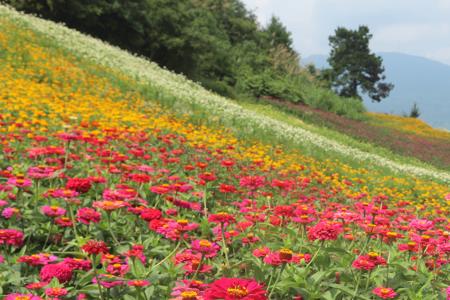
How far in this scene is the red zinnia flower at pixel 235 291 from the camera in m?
1.17

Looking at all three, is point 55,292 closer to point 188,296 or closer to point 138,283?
point 138,283

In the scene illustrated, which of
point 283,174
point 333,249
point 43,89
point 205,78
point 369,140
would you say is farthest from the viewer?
point 205,78

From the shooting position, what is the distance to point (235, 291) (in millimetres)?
1187

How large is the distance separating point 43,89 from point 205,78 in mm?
16076

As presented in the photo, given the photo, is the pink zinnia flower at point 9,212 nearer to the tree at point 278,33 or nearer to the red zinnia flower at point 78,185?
the red zinnia flower at point 78,185

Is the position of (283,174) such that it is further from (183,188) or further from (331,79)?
(331,79)

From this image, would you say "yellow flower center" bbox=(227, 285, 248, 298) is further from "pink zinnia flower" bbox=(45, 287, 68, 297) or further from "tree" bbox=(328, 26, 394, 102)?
"tree" bbox=(328, 26, 394, 102)

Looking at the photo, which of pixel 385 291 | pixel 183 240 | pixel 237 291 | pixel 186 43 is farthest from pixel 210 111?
pixel 186 43

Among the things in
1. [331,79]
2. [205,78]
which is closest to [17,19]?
[205,78]

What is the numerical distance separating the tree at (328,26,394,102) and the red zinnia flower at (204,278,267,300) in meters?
59.8

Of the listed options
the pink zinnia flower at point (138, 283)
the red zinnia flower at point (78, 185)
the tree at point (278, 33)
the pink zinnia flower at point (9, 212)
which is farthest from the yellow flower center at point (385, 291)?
the tree at point (278, 33)

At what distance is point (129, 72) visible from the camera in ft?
44.0

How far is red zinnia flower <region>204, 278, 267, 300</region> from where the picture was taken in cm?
117

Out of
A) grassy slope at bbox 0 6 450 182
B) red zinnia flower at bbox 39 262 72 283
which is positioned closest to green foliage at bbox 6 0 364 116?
grassy slope at bbox 0 6 450 182
